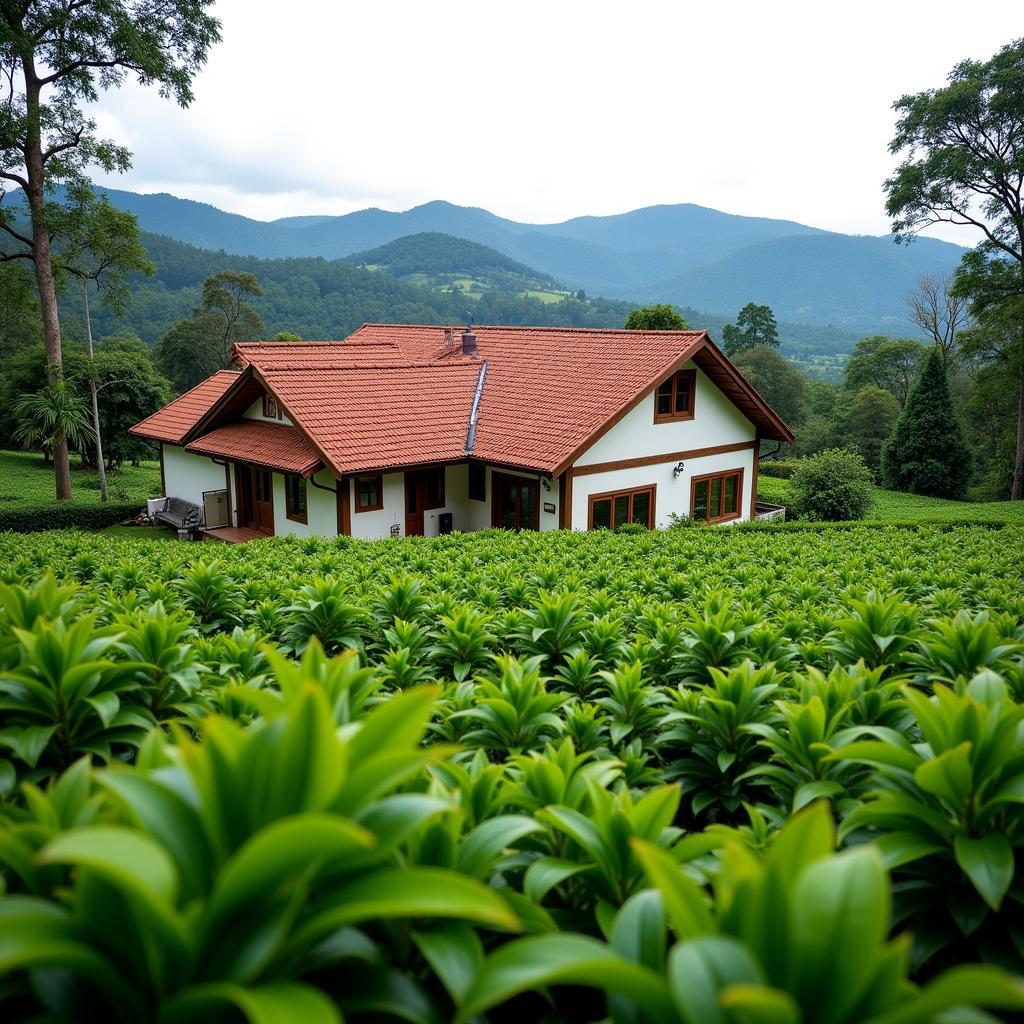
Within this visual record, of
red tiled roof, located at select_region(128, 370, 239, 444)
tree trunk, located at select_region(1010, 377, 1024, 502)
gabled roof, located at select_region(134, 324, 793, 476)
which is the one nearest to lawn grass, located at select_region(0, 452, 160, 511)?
red tiled roof, located at select_region(128, 370, 239, 444)

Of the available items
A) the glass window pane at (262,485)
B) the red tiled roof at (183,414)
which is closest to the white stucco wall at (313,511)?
the glass window pane at (262,485)

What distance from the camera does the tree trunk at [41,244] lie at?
2515 cm

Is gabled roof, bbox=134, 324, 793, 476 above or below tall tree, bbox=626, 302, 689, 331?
below

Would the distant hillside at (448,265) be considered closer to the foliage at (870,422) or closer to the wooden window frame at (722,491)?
the foliage at (870,422)

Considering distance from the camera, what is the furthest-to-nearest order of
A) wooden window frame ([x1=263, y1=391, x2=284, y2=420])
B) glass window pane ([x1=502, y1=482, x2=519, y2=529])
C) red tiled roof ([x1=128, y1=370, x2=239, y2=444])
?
red tiled roof ([x1=128, y1=370, x2=239, y2=444]) < wooden window frame ([x1=263, y1=391, x2=284, y2=420]) < glass window pane ([x1=502, y1=482, x2=519, y2=529])

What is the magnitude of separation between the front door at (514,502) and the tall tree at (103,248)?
14422 mm

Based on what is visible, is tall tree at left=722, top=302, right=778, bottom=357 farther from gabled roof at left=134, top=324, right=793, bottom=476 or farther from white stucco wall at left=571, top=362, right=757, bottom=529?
gabled roof at left=134, top=324, right=793, bottom=476

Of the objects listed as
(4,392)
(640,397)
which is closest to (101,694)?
(640,397)

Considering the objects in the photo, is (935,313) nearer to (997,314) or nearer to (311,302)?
(997,314)

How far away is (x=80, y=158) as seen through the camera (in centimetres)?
2661

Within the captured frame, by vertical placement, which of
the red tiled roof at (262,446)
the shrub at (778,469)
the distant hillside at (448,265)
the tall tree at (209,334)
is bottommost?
the shrub at (778,469)

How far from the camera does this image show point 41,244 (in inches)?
1017

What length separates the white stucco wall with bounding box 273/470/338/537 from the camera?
18.2 meters

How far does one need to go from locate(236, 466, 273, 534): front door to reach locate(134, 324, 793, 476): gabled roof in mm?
1025
